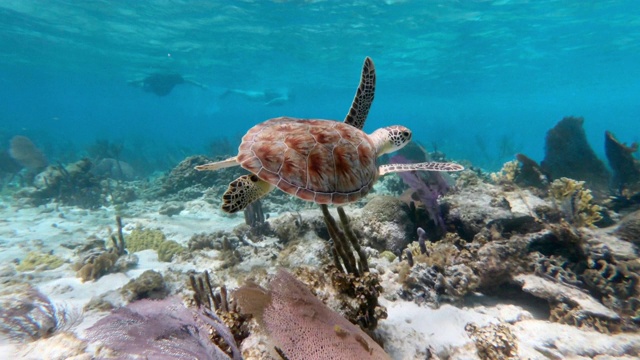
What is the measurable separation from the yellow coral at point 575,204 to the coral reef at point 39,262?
10.1m

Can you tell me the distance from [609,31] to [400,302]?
3275cm

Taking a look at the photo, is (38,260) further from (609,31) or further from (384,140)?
(609,31)

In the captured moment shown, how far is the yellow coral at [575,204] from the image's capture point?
17.6 ft

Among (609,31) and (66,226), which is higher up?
(609,31)

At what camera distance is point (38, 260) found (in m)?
6.40

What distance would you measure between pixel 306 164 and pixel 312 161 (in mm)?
90

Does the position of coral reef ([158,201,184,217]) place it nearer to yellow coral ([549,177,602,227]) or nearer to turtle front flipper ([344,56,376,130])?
turtle front flipper ([344,56,376,130])

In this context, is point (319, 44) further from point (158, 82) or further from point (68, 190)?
point (68, 190)

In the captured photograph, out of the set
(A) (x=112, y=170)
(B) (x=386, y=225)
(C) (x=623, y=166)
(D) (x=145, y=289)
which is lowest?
(A) (x=112, y=170)

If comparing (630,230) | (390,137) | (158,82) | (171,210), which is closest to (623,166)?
(630,230)

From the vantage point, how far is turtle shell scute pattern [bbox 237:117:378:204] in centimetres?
350

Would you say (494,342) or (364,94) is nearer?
(494,342)

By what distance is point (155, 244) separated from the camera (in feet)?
24.4

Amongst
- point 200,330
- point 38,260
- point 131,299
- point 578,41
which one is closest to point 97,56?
point 38,260
